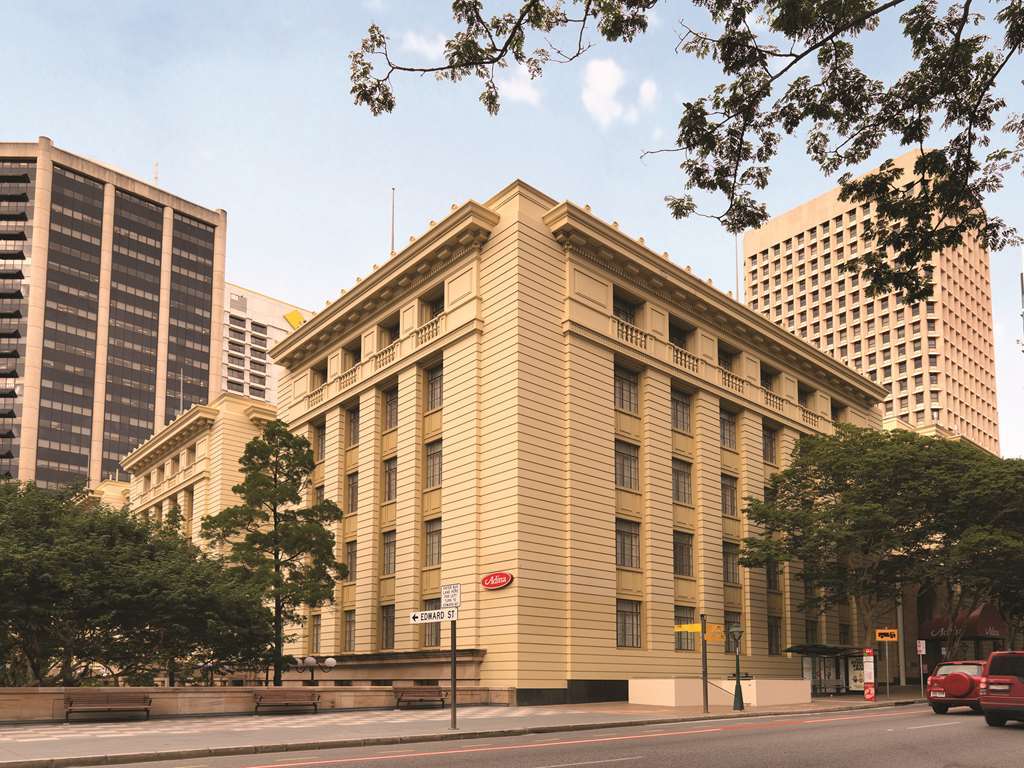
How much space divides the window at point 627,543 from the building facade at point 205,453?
23.4m

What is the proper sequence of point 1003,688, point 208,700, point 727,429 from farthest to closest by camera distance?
point 727,429 → point 208,700 → point 1003,688

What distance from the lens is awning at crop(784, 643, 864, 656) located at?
40500 mm

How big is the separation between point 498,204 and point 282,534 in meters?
14.5

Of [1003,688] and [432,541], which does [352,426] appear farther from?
[1003,688]

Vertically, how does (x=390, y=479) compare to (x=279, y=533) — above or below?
above

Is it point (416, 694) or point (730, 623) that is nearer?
point (416, 694)

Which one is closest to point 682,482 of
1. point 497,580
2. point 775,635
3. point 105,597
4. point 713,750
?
point 775,635

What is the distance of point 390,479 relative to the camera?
1588 inches

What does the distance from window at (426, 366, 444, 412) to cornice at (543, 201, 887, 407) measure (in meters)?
7.34

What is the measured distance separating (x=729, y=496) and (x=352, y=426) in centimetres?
1747

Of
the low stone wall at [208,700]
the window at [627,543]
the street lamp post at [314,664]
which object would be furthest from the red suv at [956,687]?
the street lamp post at [314,664]

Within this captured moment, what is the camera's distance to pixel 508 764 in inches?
546

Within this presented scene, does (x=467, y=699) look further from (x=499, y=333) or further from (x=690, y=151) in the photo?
(x=690, y=151)

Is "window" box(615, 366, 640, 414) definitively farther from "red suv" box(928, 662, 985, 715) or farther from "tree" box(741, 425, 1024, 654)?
"red suv" box(928, 662, 985, 715)
